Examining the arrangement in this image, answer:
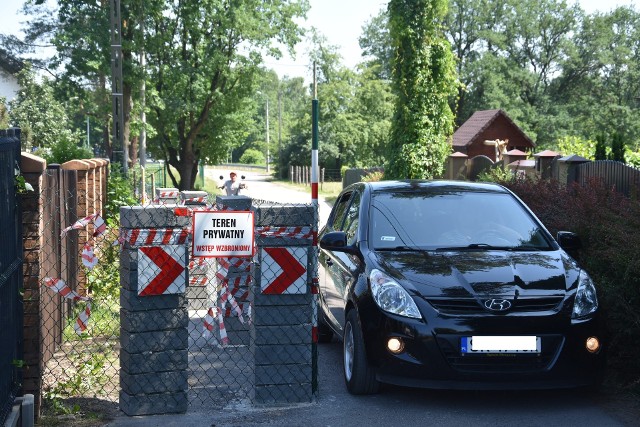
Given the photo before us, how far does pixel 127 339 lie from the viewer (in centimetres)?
599

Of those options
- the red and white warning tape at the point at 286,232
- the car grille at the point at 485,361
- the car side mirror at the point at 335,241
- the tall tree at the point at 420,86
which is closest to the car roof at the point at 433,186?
the car side mirror at the point at 335,241

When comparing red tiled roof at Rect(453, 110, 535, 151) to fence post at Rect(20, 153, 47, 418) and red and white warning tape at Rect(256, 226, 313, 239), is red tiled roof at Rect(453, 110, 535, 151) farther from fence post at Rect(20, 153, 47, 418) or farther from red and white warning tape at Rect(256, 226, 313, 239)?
fence post at Rect(20, 153, 47, 418)

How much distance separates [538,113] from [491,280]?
6663 cm

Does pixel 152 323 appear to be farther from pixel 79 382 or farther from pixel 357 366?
pixel 357 366

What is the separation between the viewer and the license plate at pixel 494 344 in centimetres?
595

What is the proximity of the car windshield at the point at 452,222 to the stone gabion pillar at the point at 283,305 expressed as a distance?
34.1 inches

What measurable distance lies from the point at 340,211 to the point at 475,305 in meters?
2.74

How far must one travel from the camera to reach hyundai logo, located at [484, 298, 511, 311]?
236 inches

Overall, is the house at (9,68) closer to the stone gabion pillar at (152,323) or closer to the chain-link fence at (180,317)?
the chain-link fence at (180,317)

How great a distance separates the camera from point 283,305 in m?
6.33

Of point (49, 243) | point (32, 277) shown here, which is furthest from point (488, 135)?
point (32, 277)

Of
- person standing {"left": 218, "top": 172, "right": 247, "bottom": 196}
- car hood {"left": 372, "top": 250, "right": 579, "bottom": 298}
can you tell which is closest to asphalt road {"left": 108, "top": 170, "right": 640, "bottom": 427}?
car hood {"left": 372, "top": 250, "right": 579, "bottom": 298}

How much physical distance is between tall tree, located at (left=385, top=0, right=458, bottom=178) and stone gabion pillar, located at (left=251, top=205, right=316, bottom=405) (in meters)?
19.8

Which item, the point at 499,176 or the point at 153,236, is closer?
the point at 153,236
